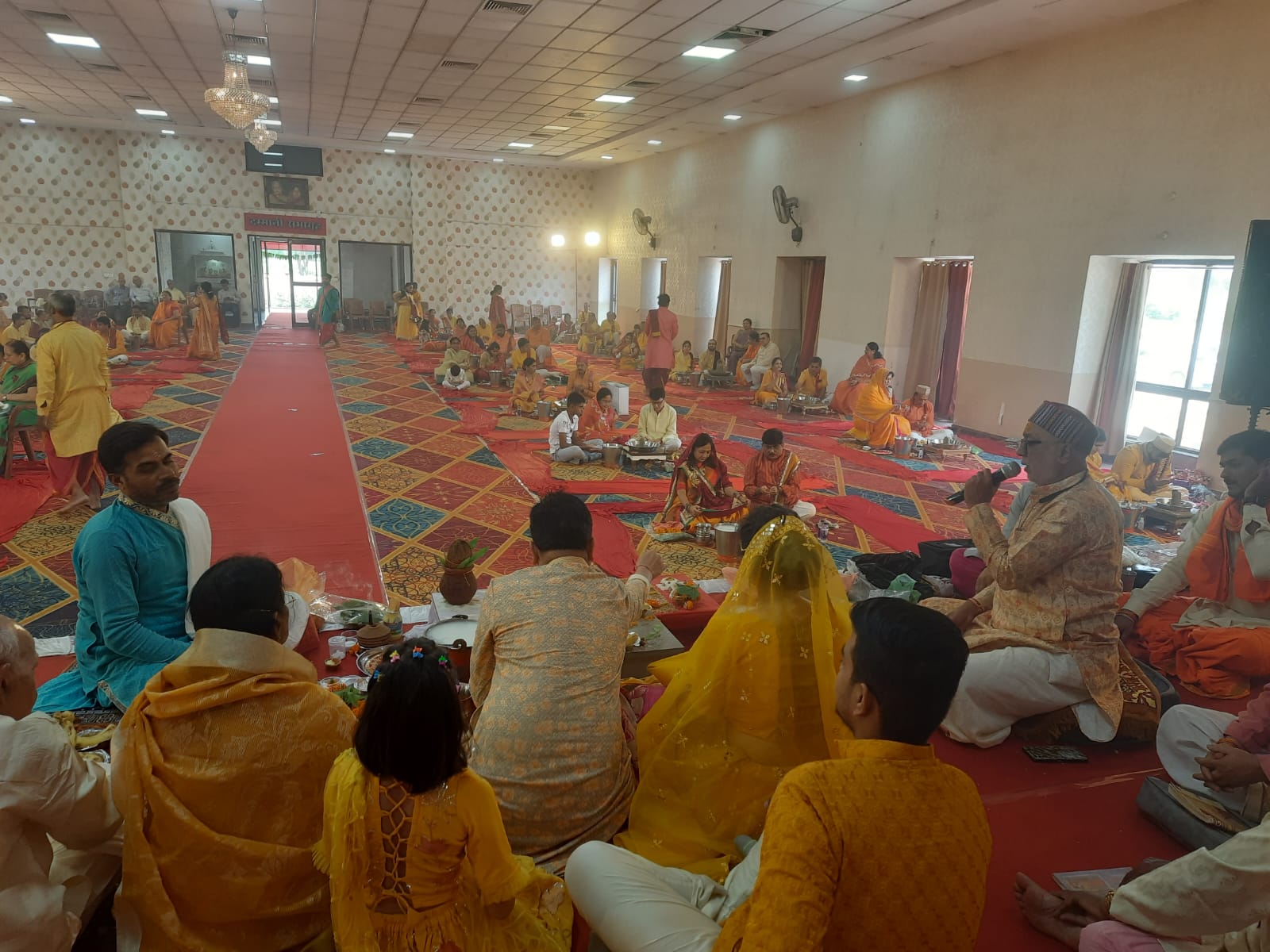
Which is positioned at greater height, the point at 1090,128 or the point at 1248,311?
the point at 1090,128

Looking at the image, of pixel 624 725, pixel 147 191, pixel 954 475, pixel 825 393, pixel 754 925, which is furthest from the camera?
pixel 147 191

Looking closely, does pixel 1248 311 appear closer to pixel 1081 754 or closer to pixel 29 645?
pixel 1081 754

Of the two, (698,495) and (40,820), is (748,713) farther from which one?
(698,495)

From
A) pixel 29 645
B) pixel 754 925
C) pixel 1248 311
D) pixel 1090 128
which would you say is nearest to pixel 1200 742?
pixel 754 925

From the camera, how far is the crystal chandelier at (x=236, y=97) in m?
8.03

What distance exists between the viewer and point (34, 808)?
1576mm

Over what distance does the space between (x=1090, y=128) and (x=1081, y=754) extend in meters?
7.00

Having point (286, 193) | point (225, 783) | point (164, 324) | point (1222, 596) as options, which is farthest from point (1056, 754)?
point (286, 193)

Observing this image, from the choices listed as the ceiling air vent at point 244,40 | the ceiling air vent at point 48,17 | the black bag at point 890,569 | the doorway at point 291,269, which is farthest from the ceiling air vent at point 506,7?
the doorway at point 291,269

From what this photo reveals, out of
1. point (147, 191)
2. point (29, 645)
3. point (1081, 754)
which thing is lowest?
point (1081, 754)

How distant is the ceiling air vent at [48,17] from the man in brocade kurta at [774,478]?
27.0ft

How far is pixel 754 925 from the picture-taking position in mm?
1242

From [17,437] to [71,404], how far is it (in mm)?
2138

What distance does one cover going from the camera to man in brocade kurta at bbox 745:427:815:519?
5719 mm
